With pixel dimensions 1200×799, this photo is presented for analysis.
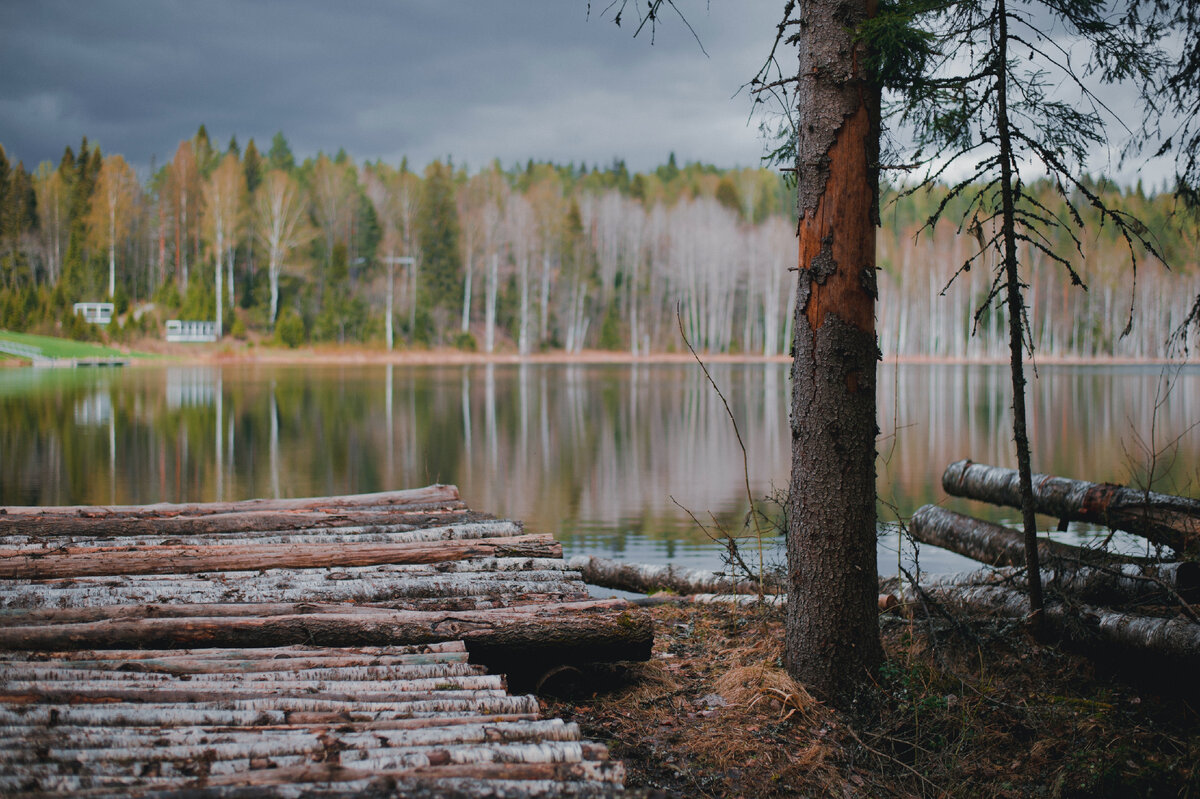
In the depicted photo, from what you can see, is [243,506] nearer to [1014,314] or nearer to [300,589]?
[300,589]

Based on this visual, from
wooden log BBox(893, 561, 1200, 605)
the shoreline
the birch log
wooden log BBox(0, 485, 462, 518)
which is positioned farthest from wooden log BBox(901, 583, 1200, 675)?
the shoreline

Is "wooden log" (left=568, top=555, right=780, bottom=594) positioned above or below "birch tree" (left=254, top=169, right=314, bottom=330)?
below

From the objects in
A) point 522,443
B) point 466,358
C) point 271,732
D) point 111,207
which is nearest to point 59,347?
point 111,207

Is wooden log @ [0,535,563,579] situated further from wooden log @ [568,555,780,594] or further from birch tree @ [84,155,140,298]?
birch tree @ [84,155,140,298]

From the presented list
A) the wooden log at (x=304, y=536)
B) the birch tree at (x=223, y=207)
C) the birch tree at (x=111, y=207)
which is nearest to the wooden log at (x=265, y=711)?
the wooden log at (x=304, y=536)

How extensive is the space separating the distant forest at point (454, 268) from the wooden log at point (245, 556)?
58587mm

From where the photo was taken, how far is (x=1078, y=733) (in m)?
4.21

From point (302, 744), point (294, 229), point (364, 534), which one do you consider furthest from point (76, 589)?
point (294, 229)

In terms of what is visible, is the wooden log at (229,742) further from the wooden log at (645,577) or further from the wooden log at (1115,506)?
the wooden log at (645,577)

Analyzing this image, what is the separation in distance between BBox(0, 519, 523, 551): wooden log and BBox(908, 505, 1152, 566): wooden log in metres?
3.67

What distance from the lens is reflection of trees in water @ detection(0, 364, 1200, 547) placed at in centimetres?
1470

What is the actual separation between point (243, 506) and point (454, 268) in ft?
212

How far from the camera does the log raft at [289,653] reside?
2650 millimetres

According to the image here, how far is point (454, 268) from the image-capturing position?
70438mm
